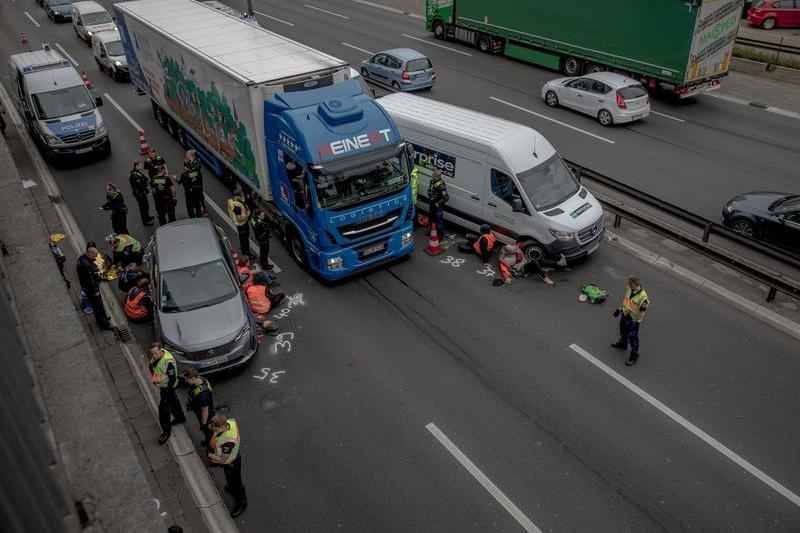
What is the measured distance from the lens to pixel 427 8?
3294 centimetres

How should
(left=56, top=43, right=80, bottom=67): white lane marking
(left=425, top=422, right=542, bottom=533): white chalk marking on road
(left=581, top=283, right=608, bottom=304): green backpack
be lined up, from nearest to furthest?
1. (left=425, top=422, right=542, bottom=533): white chalk marking on road
2. (left=581, top=283, right=608, bottom=304): green backpack
3. (left=56, top=43, right=80, bottom=67): white lane marking

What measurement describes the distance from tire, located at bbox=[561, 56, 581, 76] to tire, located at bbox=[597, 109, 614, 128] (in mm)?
5230

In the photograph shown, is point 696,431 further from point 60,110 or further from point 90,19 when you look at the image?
point 90,19

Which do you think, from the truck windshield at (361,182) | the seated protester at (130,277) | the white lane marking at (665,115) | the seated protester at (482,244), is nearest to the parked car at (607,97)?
the white lane marking at (665,115)

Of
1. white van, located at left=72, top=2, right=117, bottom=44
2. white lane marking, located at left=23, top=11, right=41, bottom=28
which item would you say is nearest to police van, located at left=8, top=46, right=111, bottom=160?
white van, located at left=72, top=2, right=117, bottom=44

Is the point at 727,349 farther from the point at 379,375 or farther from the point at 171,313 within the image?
the point at 171,313

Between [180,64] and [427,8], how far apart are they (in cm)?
1965

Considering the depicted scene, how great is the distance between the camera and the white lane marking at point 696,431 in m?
8.55

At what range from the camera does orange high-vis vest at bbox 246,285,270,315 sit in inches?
486

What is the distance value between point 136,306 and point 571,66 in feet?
70.4

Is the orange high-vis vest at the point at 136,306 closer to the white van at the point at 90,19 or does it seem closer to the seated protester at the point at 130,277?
the seated protester at the point at 130,277

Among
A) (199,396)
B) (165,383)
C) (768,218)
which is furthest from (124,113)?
(768,218)

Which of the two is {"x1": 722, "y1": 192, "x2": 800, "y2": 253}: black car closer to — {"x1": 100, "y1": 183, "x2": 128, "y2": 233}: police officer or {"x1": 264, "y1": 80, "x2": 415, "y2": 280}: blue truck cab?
{"x1": 264, "y1": 80, "x2": 415, "y2": 280}: blue truck cab

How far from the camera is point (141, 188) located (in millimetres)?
14852
